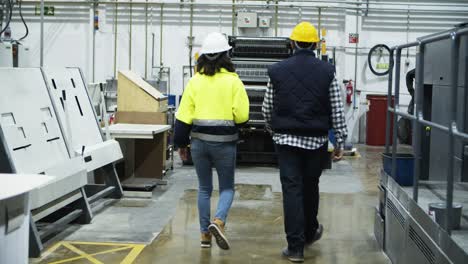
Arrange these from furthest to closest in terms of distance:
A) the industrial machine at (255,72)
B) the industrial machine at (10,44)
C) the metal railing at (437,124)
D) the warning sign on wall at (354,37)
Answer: the warning sign on wall at (354,37), the industrial machine at (10,44), the industrial machine at (255,72), the metal railing at (437,124)

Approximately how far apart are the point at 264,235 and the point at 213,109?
1286mm

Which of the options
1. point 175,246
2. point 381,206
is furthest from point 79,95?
point 381,206

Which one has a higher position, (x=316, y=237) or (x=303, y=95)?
(x=303, y=95)

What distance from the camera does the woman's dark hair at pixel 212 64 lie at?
4371 millimetres

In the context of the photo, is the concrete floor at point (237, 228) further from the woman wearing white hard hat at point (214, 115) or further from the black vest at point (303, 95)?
the black vest at point (303, 95)

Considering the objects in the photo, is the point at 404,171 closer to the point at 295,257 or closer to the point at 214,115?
the point at 295,257

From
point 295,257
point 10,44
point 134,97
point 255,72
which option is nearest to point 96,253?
point 295,257

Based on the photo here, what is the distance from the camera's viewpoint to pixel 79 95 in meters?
6.02

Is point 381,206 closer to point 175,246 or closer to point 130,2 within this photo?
point 175,246

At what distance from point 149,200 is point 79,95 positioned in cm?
131

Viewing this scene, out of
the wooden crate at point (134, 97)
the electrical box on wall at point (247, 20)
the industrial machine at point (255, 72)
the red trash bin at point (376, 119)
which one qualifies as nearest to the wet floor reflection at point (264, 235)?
the wooden crate at point (134, 97)

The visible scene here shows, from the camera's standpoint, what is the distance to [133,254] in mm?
4402

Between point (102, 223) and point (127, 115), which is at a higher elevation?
point (127, 115)

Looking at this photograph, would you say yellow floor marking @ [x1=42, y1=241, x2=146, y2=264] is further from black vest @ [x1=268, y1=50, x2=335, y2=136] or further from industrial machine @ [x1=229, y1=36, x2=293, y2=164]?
Result: industrial machine @ [x1=229, y1=36, x2=293, y2=164]
